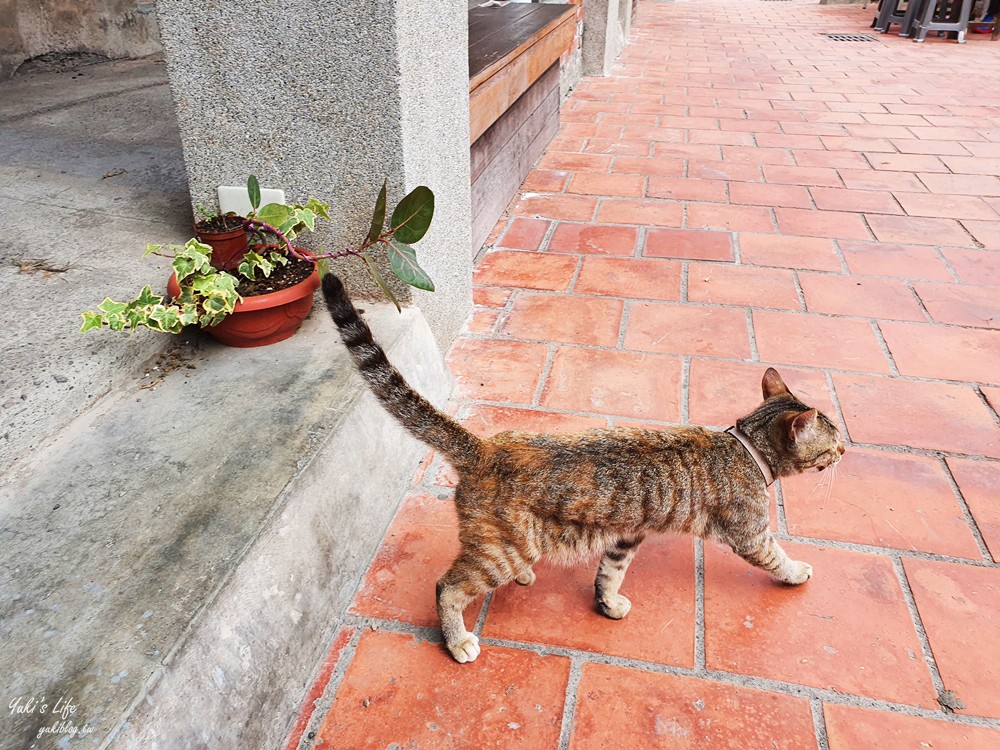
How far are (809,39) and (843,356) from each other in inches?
369

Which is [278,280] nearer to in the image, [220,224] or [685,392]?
[220,224]

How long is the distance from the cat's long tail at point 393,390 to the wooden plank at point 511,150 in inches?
87.4

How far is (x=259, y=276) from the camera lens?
235 cm

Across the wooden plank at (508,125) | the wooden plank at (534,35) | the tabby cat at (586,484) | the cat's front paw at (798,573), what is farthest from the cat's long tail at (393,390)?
the wooden plank at (508,125)

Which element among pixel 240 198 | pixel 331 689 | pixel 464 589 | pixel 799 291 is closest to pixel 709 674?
→ pixel 464 589

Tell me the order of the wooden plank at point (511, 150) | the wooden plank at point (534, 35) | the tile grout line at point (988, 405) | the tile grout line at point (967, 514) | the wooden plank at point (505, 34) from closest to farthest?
the tile grout line at point (967, 514), the tile grout line at point (988, 405), the wooden plank at point (534, 35), the wooden plank at point (505, 34), the wooden plank at point (511, 150)

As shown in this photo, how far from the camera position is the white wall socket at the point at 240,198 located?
8.28 feet

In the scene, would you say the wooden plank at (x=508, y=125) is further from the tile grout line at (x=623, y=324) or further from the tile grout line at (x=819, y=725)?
the tile grout line at (x=819, y=725)

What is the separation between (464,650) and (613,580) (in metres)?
0.45

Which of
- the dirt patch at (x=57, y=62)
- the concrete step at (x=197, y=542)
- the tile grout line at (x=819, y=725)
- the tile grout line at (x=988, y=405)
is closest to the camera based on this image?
the concrete step at (x=197, y=542)

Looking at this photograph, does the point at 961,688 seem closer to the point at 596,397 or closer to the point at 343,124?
the point at 596,397

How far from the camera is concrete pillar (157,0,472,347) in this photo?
2238mm

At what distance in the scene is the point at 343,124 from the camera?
2.35m

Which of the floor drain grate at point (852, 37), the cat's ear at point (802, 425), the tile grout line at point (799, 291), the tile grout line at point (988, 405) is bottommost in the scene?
the tile grout line at point (988, 405)
